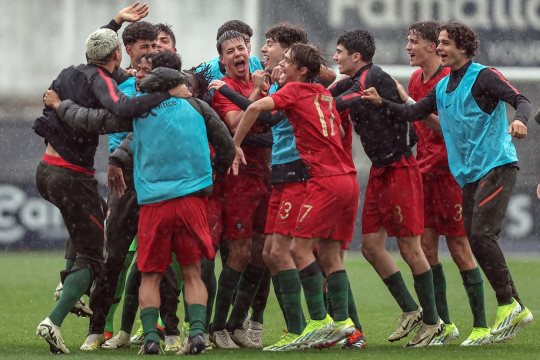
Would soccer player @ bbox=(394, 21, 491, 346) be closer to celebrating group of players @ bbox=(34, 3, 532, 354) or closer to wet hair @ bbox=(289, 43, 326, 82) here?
celebrating group of players @ bbox=(34, 3, 532, 354)

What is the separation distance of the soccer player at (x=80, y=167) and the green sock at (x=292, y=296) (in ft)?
3.91

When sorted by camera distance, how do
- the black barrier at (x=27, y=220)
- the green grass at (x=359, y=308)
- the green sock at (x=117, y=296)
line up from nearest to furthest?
the green grass at (x=359, y=308) → the green sock at (x=117, y=296) → the black barrier at (x=27, y=220)

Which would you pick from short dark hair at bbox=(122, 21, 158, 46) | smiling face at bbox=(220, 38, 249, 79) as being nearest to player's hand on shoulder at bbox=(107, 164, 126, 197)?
smiling face at bbox=(220, 38, 249, 79)

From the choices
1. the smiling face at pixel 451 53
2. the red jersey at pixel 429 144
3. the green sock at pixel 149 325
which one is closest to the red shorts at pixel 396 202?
the red jersey at pixel 429 144

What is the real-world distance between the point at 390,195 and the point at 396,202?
6cm

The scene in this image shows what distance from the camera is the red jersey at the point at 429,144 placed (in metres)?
9.59

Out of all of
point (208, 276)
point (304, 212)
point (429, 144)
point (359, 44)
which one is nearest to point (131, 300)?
point (208, 276)

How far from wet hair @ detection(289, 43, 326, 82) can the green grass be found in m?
1.84

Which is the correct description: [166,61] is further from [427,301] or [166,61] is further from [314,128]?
[427,301]

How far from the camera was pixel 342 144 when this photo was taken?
912 centimetres

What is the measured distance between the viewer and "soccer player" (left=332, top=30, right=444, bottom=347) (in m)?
9.09

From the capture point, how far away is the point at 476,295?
30.3 feet

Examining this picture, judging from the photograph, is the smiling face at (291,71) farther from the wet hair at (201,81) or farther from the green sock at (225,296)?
the green sock at (225,296)

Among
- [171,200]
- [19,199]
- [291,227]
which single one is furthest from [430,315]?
[19,199]
